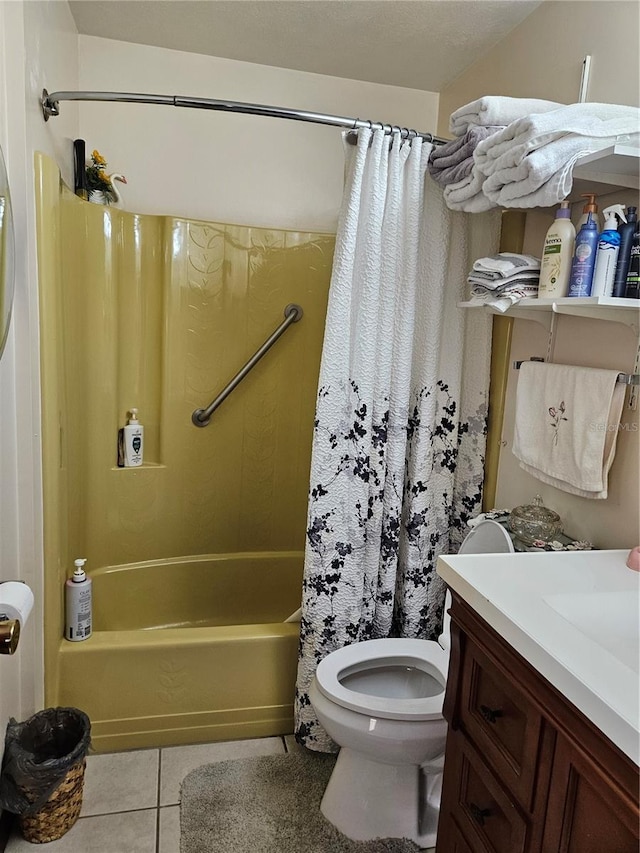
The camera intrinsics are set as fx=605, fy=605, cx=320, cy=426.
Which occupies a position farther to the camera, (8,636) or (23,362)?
(23,362)

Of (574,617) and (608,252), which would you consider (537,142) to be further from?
(574,617)

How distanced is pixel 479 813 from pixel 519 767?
0.65 ft

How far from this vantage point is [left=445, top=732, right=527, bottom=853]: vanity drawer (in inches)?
40.0

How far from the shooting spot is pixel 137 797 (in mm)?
1745

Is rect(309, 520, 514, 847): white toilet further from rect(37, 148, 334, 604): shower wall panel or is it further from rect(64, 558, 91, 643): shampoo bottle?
rect(37, 148, 334, 604): shower wall panel

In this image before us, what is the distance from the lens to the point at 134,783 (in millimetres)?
1798

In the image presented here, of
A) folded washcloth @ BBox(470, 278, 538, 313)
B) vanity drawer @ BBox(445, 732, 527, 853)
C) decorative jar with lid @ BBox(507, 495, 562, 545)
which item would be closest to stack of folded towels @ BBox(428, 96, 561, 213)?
folded washcloth @ BBox(470, 278, 538, 313)

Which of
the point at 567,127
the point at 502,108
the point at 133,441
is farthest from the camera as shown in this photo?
the point at 133,441

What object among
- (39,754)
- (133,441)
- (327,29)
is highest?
(327,29)

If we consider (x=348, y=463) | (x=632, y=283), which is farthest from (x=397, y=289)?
(x=632, y=283)

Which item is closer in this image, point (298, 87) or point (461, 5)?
point (461, 5)

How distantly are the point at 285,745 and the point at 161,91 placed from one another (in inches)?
95.2

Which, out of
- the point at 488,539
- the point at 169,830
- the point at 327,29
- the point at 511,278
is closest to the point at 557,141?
the point at 511,278

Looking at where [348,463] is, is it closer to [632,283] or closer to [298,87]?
[632,283]
